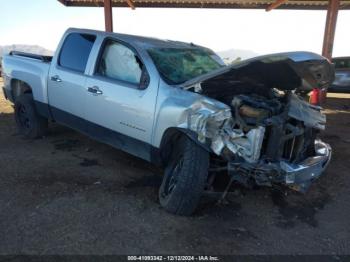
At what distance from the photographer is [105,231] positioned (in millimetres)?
3459

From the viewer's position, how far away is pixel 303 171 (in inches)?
145

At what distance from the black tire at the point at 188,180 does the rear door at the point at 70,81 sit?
1.90 metres

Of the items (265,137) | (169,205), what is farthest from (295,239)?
(169,205)

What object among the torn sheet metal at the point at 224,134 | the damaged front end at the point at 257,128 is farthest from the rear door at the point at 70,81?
the torn sheet metal at the point at 224,134

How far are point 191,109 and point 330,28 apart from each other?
10.4 metres

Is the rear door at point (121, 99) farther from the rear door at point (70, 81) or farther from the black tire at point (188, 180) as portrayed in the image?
the black tire at point (188, 180)

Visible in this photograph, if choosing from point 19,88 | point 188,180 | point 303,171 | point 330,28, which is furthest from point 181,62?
point 330,28

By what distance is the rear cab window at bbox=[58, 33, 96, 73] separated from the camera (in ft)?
16.9

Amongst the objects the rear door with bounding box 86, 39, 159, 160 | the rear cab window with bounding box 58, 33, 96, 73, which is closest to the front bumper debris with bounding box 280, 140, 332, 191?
the rear door with bounding box 86, 39, 159, 160

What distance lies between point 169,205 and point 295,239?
125cm

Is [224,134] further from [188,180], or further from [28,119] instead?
[28,119]

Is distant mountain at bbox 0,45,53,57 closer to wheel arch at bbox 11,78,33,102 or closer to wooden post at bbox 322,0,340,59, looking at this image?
wheel arch at bbox 11,78,33,102

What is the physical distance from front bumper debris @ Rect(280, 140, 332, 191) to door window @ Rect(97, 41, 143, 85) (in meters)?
1.95

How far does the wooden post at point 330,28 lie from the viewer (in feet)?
39.9
